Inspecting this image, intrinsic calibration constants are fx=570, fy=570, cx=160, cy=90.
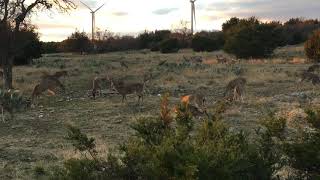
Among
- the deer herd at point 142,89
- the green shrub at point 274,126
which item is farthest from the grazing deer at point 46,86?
the green shrub at point 274,126

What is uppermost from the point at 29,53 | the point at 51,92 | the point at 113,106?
the point at 29,53

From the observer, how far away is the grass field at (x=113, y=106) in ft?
42.8

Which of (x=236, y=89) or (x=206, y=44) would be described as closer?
(x=236, y=89)

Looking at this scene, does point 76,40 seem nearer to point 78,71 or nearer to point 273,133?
point 78,71

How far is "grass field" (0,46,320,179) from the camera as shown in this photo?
513 inches

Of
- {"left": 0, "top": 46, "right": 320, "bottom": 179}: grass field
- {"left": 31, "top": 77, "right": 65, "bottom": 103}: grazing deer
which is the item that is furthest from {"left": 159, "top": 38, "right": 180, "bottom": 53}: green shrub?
{"left": 31, "top": 77, "right": 65, "bottom": 103}: grazing deer

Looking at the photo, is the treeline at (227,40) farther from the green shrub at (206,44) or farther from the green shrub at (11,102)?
the green shrub at (11,102)

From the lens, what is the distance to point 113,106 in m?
20.9

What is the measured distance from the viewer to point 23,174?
1062 centimetres

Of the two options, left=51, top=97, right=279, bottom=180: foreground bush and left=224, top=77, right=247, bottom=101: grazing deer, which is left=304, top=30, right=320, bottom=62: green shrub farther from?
left=51, top=97, right=279, bottom=180: foreground bush

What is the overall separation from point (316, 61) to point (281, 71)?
8.72 meters

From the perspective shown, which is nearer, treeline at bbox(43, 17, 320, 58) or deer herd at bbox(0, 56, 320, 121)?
deer herd at bbox(0, 56, 320, 121)

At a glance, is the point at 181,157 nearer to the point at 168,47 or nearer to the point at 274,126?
the point at 274,126

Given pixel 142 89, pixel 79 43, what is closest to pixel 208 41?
pixel 79 43
